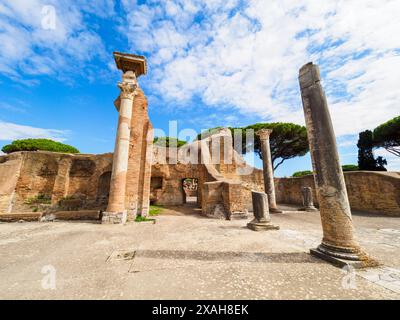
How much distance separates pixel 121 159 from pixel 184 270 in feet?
21.0

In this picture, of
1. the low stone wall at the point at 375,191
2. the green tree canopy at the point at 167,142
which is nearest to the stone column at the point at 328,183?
the low stone wall at the point at 375,191

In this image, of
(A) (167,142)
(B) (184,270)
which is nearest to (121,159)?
(B) (184,270)

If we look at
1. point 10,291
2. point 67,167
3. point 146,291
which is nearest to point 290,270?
point 146,291

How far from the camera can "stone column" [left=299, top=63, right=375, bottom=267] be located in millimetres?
3088

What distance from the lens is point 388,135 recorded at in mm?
16859

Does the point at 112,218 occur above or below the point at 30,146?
below

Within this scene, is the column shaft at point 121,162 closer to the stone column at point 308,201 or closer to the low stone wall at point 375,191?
the stone column at point 308,201

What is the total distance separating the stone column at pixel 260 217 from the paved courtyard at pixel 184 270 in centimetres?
136

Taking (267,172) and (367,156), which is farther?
(367,156)

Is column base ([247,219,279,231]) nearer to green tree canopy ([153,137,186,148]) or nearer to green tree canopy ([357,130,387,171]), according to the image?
green tree canopy ([153,137,186,148])

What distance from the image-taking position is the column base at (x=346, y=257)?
9.38 feet

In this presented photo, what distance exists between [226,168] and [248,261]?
34.9 ft

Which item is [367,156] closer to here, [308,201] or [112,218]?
[308,201]
